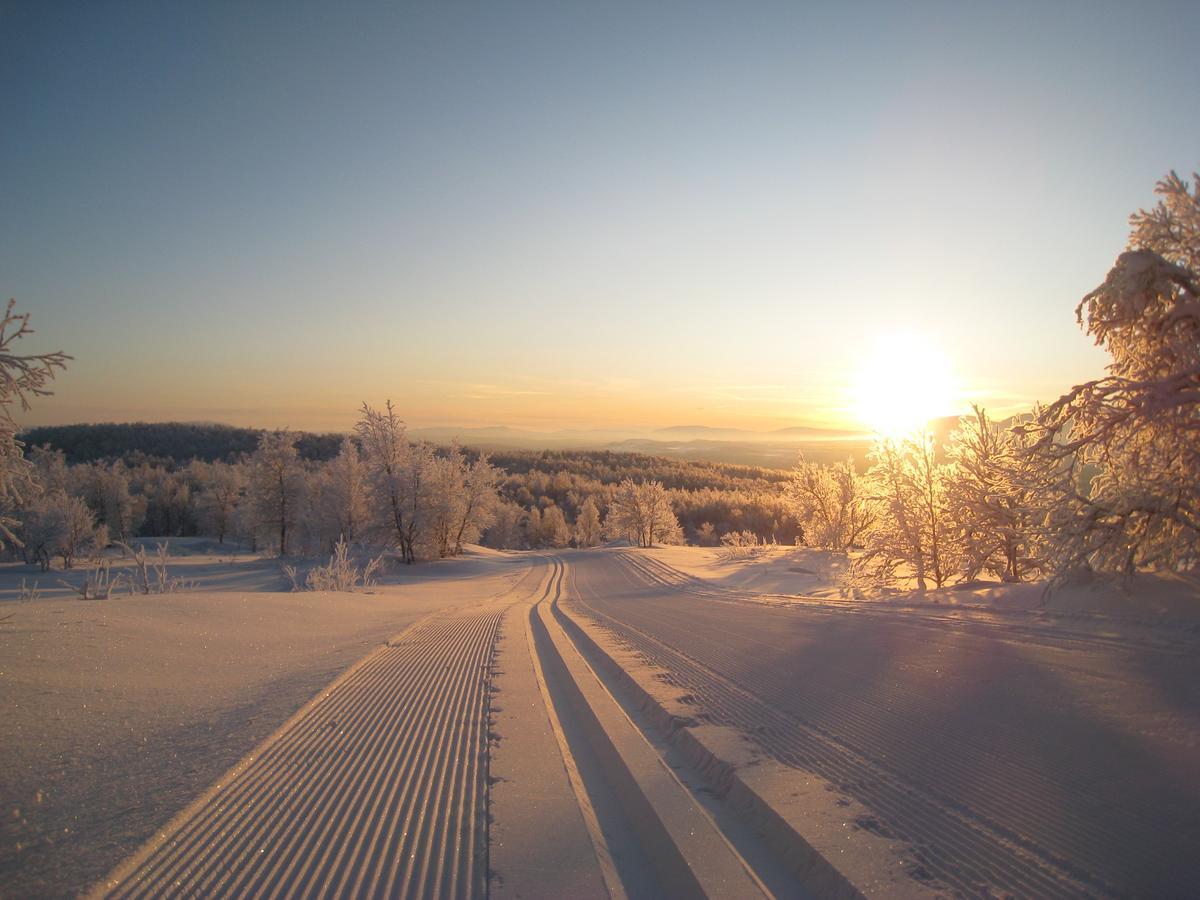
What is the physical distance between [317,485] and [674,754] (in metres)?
51.7

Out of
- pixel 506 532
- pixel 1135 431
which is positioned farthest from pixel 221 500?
pixel 1135 431

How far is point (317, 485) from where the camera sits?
51000mm

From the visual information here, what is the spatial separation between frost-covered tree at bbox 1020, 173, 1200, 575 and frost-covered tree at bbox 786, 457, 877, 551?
84.3ft

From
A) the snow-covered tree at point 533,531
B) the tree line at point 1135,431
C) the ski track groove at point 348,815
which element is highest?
the tree line at point 1135,431

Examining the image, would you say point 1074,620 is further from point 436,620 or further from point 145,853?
point 436,620

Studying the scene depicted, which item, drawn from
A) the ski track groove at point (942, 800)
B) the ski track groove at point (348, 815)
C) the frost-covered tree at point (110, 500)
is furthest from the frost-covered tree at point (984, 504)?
the frost-covered tree at point (110, 500)

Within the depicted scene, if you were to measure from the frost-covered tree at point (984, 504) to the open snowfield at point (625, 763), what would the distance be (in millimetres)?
5165

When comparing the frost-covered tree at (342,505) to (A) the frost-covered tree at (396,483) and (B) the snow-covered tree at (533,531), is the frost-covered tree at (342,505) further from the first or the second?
(B) the snow-covered tree at (533,531)

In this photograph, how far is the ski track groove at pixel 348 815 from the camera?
328 centimetres

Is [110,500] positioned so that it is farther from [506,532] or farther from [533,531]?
[533,531]

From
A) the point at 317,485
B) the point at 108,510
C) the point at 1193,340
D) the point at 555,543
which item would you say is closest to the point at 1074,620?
the point at 1193,340

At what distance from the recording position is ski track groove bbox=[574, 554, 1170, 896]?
2.95m

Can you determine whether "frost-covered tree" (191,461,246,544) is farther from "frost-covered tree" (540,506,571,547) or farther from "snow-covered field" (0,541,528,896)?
"snow-covered field" (0,541,528,896)

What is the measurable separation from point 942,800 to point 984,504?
11684 mm
